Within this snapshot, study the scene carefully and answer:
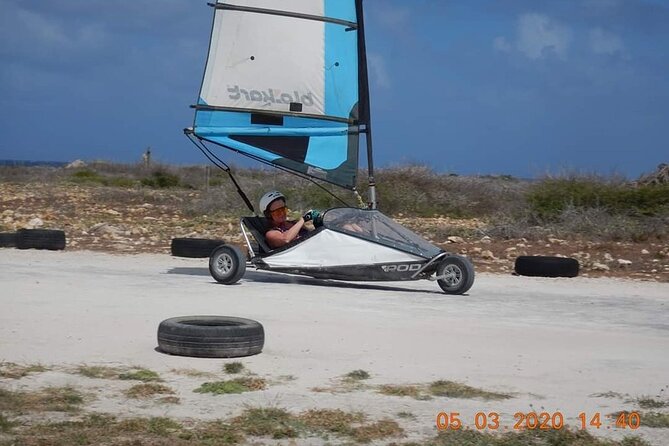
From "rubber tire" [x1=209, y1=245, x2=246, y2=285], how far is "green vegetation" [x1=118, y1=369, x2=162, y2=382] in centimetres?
635

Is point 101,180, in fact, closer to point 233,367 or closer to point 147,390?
point 233,367

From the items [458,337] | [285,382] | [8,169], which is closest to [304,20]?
[458,337]

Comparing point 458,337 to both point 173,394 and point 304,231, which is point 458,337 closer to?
point 173,394

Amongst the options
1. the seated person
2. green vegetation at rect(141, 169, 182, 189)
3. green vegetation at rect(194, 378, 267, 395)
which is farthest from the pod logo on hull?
green vegetation at rect(141, 169, 182, 189)

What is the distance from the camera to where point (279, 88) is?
53.5 ft

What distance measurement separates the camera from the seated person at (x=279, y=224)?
15148 mm

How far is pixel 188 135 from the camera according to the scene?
16.0m

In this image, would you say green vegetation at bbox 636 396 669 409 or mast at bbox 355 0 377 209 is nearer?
green vegetation at bbox 636 396 669 409

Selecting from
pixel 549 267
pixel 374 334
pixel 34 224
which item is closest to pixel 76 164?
pixel 34 224

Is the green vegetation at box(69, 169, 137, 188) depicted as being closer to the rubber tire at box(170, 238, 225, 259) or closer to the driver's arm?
the rubber tire at box(170, 238, 225, 259)

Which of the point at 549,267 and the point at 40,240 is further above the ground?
the point at 40,240

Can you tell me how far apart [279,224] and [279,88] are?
218 centimetres

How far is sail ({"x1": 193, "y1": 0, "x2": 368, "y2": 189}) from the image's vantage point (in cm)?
1616

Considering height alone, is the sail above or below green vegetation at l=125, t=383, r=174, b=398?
above
